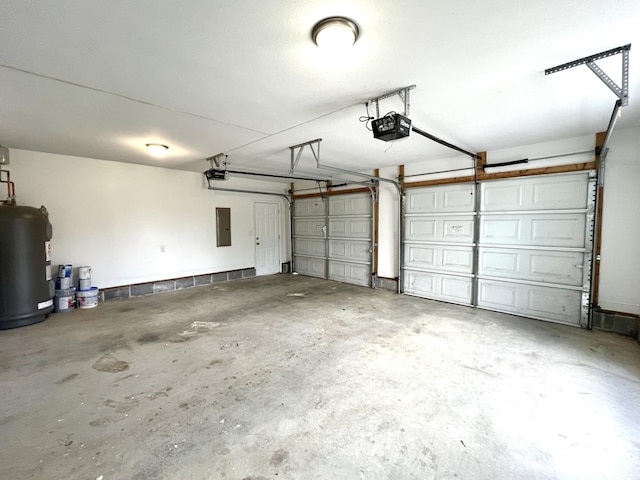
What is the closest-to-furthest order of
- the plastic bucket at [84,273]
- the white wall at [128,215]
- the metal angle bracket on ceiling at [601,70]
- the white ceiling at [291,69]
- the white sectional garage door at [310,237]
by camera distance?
the white ceiling at [291,69]
the metal angle bracket on ceiling at [601,70]
the white wall at [128,215]
the plastic bucket at [84,273]
the white sectional garage door at [310,237]

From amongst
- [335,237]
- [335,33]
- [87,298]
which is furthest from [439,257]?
[87,298]

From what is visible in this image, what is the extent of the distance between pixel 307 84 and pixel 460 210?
366 centimetres

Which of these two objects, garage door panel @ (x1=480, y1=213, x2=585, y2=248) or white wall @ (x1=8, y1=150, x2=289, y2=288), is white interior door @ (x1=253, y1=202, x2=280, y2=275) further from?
garage door panel @ (x1=480, y1=213, x2=585, y2=248)

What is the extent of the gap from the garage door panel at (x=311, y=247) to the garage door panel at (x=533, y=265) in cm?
374

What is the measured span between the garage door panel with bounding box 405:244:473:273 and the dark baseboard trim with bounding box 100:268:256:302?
4125 millimetres

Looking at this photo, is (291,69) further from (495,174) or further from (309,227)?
(309,227)

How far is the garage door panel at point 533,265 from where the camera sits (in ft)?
12.8

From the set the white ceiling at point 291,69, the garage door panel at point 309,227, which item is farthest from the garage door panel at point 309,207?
the white ceiling at point 291,69

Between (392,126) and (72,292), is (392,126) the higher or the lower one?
the higher one

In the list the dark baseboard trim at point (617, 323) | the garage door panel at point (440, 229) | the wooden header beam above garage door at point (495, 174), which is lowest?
the dark baseboard trim at point (617, 323)

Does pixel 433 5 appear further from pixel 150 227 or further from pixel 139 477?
pixel 150 227

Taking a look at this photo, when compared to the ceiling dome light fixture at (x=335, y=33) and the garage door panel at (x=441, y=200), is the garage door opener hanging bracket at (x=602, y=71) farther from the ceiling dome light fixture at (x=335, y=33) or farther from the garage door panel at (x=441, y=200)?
the garage door panel at (x=441, y=200)

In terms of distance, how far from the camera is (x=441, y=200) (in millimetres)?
5094

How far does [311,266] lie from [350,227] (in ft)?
5.64
